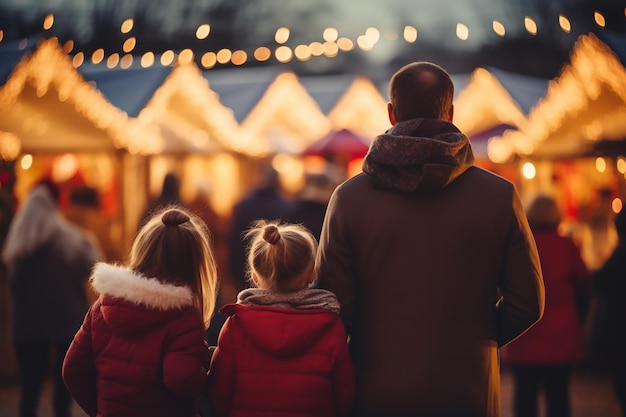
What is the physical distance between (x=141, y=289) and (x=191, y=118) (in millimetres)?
9937

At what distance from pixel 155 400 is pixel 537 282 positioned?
1.33 m

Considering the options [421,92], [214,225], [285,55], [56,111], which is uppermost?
[285,55]

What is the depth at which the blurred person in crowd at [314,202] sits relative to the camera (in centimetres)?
595

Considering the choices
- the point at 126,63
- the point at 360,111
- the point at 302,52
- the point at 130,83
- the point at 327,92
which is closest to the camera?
the point at 302,52

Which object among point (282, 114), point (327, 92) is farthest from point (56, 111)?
point (327, 92)

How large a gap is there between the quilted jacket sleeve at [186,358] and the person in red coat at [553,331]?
303 cm

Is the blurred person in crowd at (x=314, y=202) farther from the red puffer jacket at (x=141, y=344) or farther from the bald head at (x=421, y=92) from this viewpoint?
the bald head at (x=421, y=92)

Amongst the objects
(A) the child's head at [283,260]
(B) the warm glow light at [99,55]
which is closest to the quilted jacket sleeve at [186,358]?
(A) the child's head at [283,260]

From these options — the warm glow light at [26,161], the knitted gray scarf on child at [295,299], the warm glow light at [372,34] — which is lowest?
the knitted gray scarf on child at [295,299]

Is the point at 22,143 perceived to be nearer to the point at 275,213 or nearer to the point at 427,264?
the point at 275,213

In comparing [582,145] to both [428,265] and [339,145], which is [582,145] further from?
[428,265]

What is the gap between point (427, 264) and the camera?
9.50 ft

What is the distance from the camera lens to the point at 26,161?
9.88m

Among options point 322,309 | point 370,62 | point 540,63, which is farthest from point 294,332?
point 370,62
